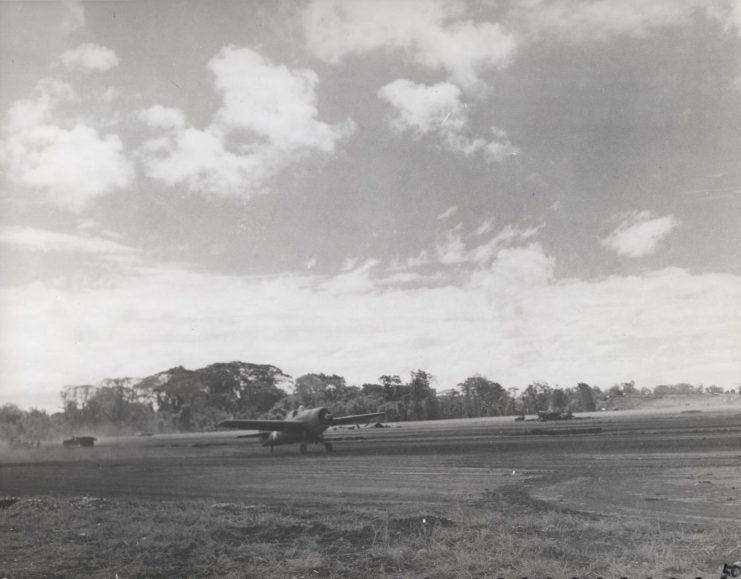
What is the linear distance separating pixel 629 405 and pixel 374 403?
7953 cm

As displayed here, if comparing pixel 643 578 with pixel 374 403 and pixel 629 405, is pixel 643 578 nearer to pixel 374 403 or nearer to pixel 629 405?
pixel 374 403

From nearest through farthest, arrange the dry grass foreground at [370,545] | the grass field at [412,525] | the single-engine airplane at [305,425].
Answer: the dry grass foreground at [370,545] → the grass field at [412,525] → the single-engine airplane at [305,425]

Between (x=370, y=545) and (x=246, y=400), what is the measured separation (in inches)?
5334

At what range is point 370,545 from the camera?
9.55 metres

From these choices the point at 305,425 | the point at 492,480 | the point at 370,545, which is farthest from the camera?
the point at 305,425

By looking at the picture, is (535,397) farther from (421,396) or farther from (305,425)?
(305,425)

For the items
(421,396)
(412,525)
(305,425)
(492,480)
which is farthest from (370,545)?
(421,396)

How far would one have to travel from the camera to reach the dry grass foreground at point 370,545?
26.0 ft

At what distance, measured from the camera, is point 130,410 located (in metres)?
137

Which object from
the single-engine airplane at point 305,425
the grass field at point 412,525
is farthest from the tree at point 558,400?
the grass field at point 412,525

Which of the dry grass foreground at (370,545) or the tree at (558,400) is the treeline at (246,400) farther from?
the dry grass foreground at (370,545)

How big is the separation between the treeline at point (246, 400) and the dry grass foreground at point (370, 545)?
358 ft

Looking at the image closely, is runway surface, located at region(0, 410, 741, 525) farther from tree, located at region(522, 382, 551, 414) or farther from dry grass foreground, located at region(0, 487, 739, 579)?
tree, located at region(522, 382, 551, 414)

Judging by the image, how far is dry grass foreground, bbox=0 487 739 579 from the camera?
7.92 metres
